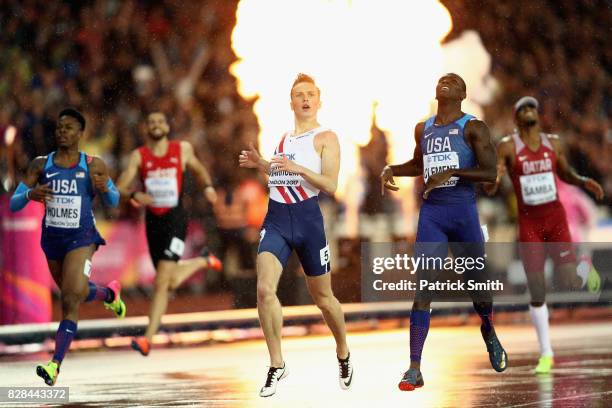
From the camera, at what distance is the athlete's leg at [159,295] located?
16172mm

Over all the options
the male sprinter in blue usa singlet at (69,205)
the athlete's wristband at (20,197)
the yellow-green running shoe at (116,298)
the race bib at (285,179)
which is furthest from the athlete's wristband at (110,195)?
the race bib at (285,179)

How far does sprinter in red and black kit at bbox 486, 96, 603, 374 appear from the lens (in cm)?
1440

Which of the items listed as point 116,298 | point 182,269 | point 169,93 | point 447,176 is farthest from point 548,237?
point 169,93

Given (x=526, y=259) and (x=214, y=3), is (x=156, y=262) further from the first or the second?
(x=214, y=3)

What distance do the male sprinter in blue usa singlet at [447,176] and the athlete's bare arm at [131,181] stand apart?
14.5ft

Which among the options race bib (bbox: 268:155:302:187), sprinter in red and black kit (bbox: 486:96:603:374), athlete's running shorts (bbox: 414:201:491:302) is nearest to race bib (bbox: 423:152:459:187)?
athlete's running shorts (bbox: 414:201:491:302)

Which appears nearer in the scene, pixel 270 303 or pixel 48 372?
pixel 270 303

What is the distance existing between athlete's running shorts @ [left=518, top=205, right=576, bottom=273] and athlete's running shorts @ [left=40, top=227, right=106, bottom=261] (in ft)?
13.9

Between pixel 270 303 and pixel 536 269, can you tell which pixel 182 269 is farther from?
pixel 270 303

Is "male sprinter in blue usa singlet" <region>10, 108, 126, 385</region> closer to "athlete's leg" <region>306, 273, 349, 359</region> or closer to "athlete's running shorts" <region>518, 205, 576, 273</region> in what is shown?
"athlete's leg" <region>306, 273, 349, 359</region>

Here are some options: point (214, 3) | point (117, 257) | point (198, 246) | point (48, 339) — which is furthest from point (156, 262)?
point (214, 3)

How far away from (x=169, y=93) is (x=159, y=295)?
35.5 feet

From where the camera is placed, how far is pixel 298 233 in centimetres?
1136

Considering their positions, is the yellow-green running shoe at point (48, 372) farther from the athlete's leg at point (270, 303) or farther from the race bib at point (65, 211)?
the athlete's leg at point (270, 303)
